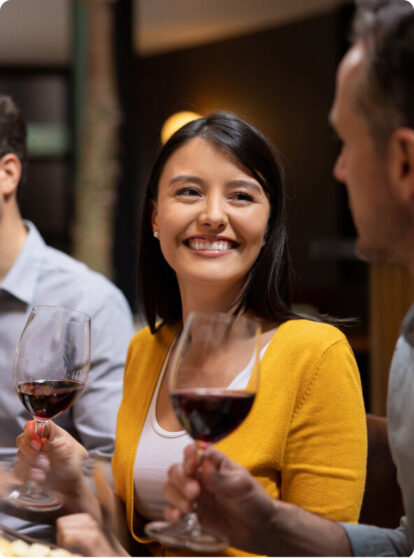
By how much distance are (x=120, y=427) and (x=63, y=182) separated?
302cm

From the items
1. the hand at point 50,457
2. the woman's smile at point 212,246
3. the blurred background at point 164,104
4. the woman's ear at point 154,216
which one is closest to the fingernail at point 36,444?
the hand at point 50,457

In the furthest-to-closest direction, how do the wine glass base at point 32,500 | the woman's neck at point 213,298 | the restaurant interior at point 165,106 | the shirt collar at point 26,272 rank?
the restaurant interior at point 165,106 → the shirt collar at point 26,272 → the woman's neck at point 213,298 → the wine glass base at point 32,500

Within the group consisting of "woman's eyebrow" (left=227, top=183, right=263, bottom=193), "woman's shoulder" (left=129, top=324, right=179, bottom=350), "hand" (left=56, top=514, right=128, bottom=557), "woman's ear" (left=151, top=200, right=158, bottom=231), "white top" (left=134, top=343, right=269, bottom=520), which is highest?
"woman's eyebrow" (left=227, top=183, right=263, bottom=193)

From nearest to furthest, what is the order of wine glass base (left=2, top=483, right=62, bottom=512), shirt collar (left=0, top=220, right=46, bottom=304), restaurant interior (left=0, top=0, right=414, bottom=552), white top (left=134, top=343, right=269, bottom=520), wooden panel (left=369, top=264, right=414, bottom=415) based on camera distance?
wine glass base (left=2, top=483, right=62, bottom=512) < white top (left=134, top=343, right=269, bottom=520) < shirt collar (left=0, top=220, right=46, bottom=304) < restaurant interior (left=0, top=0, right=414, bottom=552) < wooden panel (left=369, top=264, right=414, bottom=415)

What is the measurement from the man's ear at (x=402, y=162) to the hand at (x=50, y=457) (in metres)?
0.52

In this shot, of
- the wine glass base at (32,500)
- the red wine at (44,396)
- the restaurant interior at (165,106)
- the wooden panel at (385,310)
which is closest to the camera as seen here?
the wine glass base at (32,500)

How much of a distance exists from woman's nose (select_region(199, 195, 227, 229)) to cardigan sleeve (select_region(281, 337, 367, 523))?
0.86 ft

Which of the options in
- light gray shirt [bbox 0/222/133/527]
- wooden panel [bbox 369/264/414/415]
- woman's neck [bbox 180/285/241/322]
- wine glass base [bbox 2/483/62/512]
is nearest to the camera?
wine glass base [bbox 2/483/62/512]

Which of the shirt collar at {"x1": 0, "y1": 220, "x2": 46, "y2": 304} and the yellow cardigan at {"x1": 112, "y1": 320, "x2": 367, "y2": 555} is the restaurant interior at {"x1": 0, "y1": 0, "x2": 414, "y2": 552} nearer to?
the shirt collar at {"x1": 0, "y1": 220, "x2": 46, "y2": 304}

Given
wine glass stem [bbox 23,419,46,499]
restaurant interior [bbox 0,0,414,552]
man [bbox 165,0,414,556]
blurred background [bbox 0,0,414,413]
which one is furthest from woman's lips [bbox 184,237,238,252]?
restaurant interior [bbox 0,0,414,552]

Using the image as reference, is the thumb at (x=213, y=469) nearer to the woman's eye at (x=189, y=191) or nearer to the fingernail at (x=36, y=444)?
the fingernail at (x=36, y=444)

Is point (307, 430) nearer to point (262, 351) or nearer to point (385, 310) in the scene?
point (262, 351)

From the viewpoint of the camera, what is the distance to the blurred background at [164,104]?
3.96m

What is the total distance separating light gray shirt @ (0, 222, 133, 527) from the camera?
1605 millimetres
